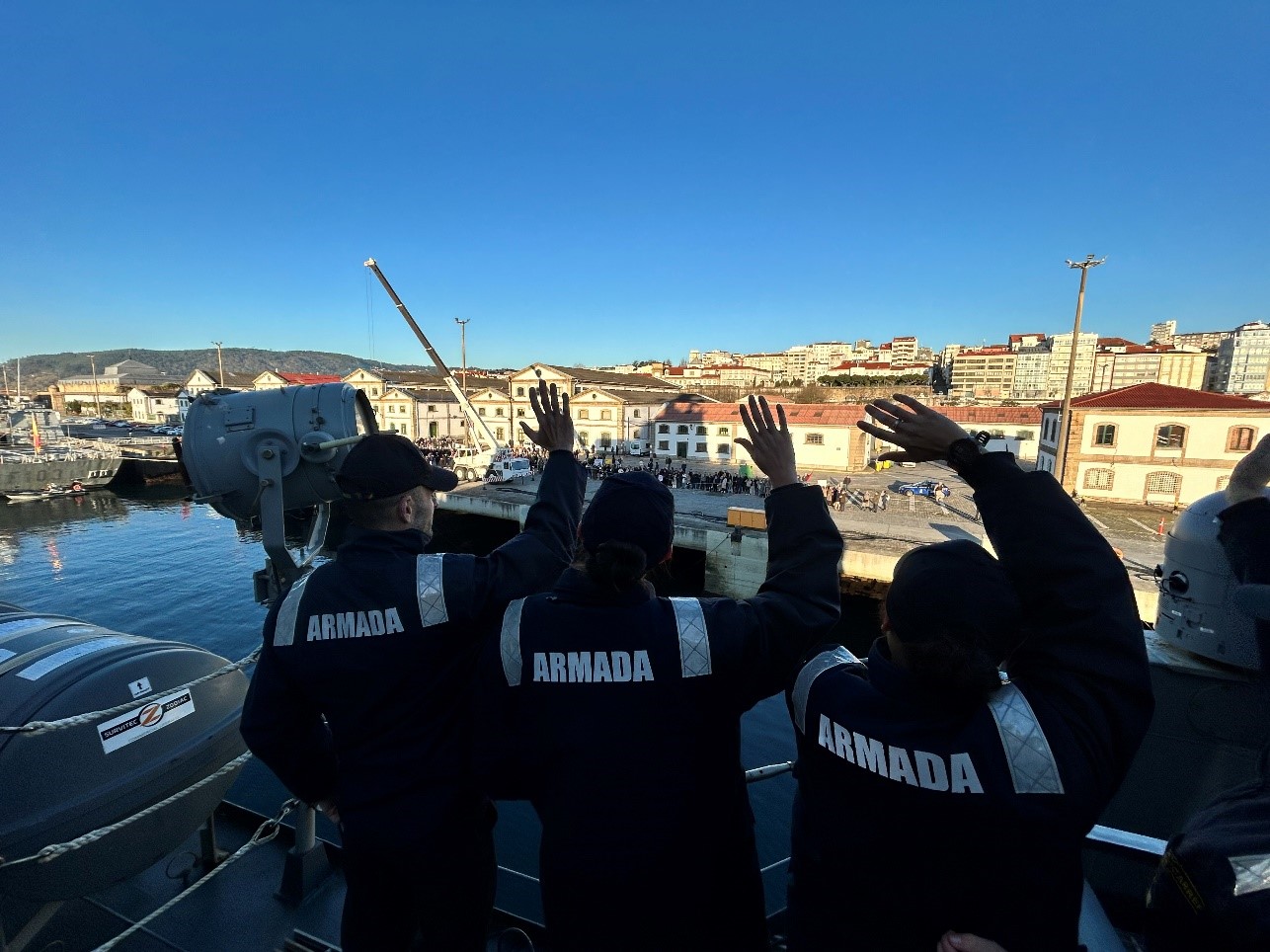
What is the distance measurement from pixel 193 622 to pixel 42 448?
140ft

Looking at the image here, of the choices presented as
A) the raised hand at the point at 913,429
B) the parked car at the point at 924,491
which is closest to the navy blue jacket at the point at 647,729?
the raised hand at the point at 913,429

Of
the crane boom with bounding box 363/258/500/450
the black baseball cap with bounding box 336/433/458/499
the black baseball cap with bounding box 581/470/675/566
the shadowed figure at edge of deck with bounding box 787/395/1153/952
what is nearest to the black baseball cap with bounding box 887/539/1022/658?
the shadowed figure at edge of deck with bounding box 787/395/1153/952

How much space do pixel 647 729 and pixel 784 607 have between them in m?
0.55

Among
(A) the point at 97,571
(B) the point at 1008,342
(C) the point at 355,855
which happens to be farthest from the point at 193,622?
(B) the point at 1008,342

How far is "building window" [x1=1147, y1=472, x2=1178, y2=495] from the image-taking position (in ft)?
87.3

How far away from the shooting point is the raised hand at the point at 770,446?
2.11m

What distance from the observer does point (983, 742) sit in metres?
1.26

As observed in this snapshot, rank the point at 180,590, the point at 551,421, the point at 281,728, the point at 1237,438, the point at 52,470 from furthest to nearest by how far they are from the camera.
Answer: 1. the point at 52,470
2. the point at 1237,438
3. the point at 180,590
4. the point at 551,421
5. the point at 281,728

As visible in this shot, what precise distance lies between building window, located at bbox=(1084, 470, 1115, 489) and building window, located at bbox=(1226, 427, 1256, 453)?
407 centimetres

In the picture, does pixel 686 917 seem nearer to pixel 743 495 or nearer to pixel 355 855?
pixel 355 855

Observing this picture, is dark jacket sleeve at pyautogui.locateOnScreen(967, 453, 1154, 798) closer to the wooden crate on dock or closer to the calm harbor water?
the calm harbor water

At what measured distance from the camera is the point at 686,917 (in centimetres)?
182

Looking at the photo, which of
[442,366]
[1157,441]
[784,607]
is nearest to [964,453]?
[784,607]

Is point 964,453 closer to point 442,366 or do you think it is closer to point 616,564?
point 616,564
